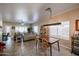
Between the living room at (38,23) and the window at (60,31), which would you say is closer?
the living room at (38,23)

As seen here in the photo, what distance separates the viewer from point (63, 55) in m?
3.08

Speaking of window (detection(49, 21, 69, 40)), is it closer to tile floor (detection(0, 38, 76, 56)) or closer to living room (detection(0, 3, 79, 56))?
living room (detection(0, 3, 79, 56))

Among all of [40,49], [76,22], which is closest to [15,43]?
[40,49]

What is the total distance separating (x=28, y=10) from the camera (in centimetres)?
316

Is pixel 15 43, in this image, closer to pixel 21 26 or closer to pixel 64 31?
pixel 21 26

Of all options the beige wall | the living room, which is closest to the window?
the living room

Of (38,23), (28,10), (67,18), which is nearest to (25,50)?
(38,23)

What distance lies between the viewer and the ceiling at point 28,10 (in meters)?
3.01

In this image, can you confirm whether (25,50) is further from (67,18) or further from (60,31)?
(67,18)

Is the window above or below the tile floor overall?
above

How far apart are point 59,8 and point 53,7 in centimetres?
19

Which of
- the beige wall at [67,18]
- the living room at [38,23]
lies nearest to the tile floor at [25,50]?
the living room at [38,23]

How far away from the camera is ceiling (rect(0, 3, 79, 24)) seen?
301cm

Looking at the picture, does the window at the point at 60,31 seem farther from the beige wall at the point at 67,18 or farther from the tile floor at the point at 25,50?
the tile floor at the point at 25,50
